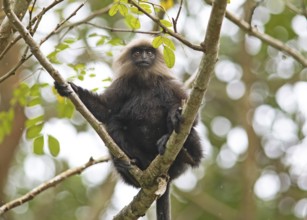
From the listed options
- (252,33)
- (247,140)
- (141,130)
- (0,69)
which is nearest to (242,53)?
(247,140)

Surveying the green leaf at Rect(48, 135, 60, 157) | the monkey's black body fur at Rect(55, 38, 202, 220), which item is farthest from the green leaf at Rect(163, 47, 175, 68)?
the green leaf at Rect(48, 135, 60, 157)

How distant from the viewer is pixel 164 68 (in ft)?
18.8

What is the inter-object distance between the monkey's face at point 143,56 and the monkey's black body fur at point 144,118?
17cm

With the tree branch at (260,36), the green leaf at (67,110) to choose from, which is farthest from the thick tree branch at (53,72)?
the tree branch at (260,36)

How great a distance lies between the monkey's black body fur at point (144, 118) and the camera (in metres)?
5.24

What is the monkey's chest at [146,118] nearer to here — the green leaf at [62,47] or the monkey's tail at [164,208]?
the monkey's tail at [164,208]

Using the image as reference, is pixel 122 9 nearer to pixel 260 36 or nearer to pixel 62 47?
pixel 62 47

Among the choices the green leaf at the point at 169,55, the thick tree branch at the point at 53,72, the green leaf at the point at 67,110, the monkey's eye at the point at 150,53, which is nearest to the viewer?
the thick tree branch at the point at 53,72

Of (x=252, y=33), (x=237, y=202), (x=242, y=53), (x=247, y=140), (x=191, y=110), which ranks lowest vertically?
(x=237, y=202)

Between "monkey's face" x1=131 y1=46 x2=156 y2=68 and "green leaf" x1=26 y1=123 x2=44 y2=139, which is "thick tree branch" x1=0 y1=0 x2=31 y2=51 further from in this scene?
"monkey's face" x1=131 y1=46 x2=156 y2=68

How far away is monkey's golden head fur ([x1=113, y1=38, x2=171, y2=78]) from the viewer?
5672mm

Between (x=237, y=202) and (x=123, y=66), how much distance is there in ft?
20.1

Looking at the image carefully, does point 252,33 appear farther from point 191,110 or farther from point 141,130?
point 191,110

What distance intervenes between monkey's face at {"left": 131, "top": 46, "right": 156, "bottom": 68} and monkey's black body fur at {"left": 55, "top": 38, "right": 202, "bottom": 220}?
0.17 m
